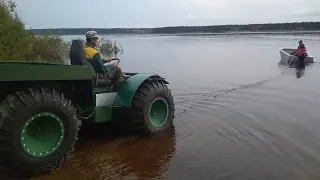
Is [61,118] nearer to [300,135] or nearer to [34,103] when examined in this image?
[34,103]

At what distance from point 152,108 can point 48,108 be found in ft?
7.32

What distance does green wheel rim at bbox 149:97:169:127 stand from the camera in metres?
5.95

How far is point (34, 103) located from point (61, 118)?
41 cm

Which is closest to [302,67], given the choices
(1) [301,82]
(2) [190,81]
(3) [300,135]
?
(1) [301,82]

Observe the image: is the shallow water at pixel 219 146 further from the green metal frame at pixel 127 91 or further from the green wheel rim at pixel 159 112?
the green metal frame at pixel 127 91

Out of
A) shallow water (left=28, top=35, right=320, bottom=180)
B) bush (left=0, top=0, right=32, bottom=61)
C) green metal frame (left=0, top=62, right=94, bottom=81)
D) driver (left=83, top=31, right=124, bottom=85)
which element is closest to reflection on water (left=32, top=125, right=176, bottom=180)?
shallow water (left=28, top=35, right=320, bottom=180)

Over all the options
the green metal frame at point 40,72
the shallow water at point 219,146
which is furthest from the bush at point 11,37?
the green metal frame at point 40,72

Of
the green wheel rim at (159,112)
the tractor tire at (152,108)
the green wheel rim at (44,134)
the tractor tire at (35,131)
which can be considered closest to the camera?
the tractor tire at (35,131)

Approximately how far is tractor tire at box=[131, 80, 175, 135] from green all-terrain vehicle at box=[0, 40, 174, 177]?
16 millimetres

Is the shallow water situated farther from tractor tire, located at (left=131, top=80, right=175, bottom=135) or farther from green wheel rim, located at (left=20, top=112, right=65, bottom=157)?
green wheel rim, located at (left=20, top=112, right=65, bottom=157)

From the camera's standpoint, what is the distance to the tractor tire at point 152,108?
5520mm

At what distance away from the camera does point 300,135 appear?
585cm

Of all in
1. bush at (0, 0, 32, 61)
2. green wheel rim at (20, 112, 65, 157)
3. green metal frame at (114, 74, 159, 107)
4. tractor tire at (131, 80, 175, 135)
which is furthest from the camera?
bush at (0, 0, 32, 61)

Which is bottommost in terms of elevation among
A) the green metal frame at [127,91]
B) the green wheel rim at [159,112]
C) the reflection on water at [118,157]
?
the reflection on water at [118,157]
